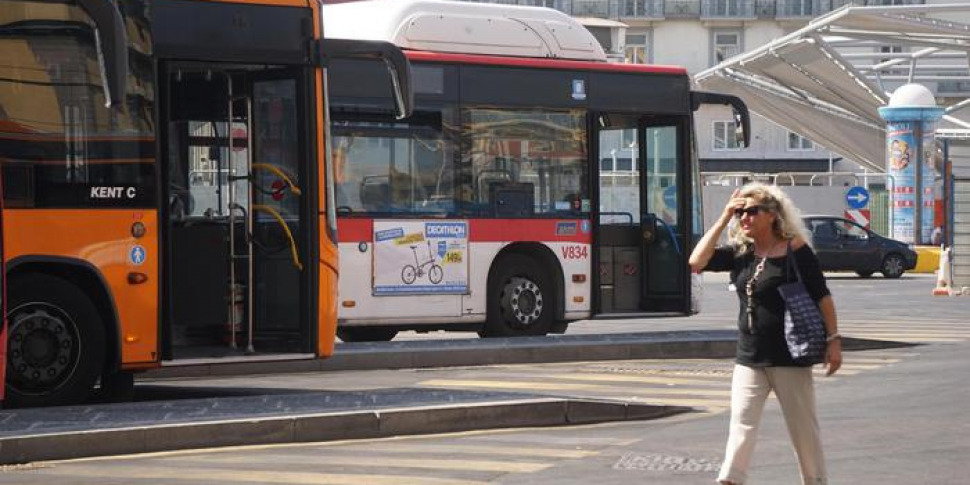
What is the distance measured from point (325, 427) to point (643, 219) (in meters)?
9.86

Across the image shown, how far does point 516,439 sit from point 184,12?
4.39 metres

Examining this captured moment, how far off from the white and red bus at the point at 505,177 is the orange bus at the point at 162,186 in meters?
3.62

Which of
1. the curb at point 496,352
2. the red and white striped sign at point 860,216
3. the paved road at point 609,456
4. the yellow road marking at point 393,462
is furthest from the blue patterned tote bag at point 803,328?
the red and white striped sign at point 860,216

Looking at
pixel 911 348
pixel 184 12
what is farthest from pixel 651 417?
pixel 911 348

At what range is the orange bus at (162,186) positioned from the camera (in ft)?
44.2

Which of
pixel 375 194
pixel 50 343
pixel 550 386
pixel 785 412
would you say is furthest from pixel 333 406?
pixel 375 194

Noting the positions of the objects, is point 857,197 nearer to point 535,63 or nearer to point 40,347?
point 535,63

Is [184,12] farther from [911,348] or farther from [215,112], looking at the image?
[911,348]

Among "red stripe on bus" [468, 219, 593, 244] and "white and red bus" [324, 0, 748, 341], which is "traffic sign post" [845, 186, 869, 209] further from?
"red stripe on bus" [468, 219, 593, 244]

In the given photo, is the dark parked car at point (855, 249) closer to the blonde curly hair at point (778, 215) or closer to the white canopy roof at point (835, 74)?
the white canopy roof at point (835, 74)

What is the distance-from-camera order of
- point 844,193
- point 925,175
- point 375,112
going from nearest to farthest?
point 375,112 → point 925,175 → point 844,193

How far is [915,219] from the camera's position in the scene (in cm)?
4638

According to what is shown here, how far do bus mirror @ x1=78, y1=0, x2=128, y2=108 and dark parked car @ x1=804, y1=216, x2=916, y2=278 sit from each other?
29906mm

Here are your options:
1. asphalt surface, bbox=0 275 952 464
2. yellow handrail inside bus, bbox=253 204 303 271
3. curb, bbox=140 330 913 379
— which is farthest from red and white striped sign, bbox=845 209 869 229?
yellow handrail inside bus, bbox=253 204 303 271
